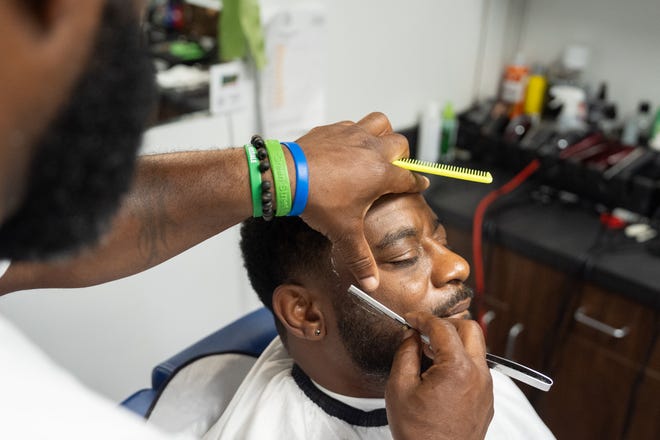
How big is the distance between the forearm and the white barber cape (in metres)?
0.38

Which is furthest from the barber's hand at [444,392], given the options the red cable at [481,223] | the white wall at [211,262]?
the red cable at [481,223]

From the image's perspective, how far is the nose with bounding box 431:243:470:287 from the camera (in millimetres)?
1052

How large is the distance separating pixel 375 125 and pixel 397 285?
0.98 ft

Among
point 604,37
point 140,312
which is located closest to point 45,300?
point 140,312

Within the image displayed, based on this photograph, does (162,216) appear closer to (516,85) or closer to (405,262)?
(405,262)

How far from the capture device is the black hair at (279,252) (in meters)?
1.05

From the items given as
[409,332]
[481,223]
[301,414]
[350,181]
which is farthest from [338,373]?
[481,223]

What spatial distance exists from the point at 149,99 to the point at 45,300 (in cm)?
107

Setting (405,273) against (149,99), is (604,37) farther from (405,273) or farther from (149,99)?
(149,99)

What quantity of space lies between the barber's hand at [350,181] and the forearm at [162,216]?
0.11 meters

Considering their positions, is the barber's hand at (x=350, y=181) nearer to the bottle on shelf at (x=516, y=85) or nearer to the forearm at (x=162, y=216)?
the forearm at (x=162, y=216)

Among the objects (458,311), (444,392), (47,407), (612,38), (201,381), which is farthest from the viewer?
(612,38)

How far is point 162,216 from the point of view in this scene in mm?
942

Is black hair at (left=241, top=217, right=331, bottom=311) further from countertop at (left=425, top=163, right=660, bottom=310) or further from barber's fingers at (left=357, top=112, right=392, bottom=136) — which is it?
countertop at (left=425, top=163, right=660, bottom=310)
